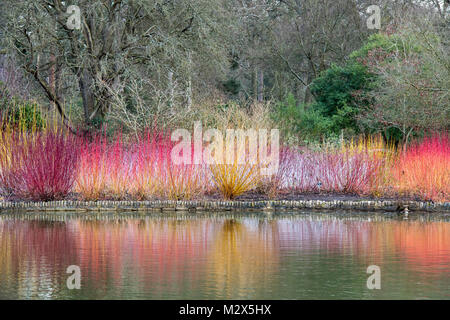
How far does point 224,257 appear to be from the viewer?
710 centimetres

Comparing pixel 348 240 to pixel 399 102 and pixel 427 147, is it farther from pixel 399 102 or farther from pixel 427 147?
pixel 399 102

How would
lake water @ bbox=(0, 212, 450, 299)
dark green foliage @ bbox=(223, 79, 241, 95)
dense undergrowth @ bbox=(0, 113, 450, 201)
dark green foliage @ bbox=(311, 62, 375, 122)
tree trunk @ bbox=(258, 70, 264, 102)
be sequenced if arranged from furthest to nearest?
dark green foliage @ bbox=(223, 79, 241, 95), tree trunk @ bbox=(258, 70, 264, 102), dark green foliage @ bbox=(311, 62, 375, 122), dense undergrowth @ bbox=(0, 113, 450, 201), lake water @ bbox=(0, 212, 450, 299)

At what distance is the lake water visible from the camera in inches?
217

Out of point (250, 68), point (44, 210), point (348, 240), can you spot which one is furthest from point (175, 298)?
point (250, 68)

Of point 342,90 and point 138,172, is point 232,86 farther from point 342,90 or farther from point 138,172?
point 138,172

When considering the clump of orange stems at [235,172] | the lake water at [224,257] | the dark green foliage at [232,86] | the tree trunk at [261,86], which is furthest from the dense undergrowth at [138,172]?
the dark green foliage at [232,86]

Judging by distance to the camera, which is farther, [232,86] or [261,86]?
[232,86]

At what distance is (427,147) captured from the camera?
42.4ft

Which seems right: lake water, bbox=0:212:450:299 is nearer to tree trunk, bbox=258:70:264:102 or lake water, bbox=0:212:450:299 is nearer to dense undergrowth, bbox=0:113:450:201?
dense undergrowth, bbox=0:113:450:201

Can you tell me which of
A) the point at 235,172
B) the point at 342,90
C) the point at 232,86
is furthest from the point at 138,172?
the point at 232,86

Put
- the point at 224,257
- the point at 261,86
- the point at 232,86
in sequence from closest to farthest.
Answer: the point at 224,257 → the point at 261,86 → the point at 232,86

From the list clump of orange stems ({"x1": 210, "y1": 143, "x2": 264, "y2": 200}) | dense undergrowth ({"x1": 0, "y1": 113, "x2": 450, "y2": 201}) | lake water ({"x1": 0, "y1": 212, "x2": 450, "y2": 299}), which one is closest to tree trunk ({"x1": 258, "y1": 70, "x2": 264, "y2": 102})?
dense undergrowth ({"x1": 0, "y1": 113, "x2": 450, "y2": 201})

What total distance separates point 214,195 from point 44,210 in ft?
10.9

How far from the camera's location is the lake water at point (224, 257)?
552 centimetres
